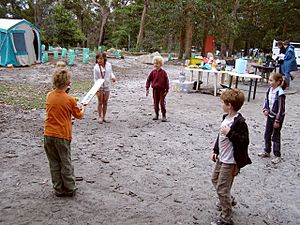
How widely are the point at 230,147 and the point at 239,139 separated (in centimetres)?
16

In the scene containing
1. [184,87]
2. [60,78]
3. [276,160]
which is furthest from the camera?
[184,87]

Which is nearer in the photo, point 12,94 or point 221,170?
point 221,170

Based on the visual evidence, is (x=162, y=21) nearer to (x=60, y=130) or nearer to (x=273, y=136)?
(x=273, y=136)

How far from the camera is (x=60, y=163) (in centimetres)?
329

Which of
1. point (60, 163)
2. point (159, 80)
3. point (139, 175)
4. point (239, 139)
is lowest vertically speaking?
point (139, 175)

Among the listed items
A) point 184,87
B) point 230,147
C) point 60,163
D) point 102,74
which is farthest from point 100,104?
point 184,87

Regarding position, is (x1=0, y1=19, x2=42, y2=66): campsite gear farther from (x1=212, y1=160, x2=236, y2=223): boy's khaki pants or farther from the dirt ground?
(x1=212, y1=160, x2=236, y2=223): boy's khaki pants

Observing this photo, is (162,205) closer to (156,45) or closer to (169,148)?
(169,148)

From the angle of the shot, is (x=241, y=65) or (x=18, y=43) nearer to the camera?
(x=241, y=65)

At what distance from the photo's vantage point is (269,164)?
459 centimetres

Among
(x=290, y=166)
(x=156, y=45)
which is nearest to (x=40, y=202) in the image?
(x=290, y=166)

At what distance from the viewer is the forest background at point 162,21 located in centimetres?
2212

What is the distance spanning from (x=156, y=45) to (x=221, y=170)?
30.1m

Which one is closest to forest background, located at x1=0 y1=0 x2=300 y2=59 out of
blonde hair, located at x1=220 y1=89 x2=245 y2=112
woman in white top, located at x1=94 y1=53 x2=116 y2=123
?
woman in white top, located at x1=94 y1=53 x2=116 y2=123
